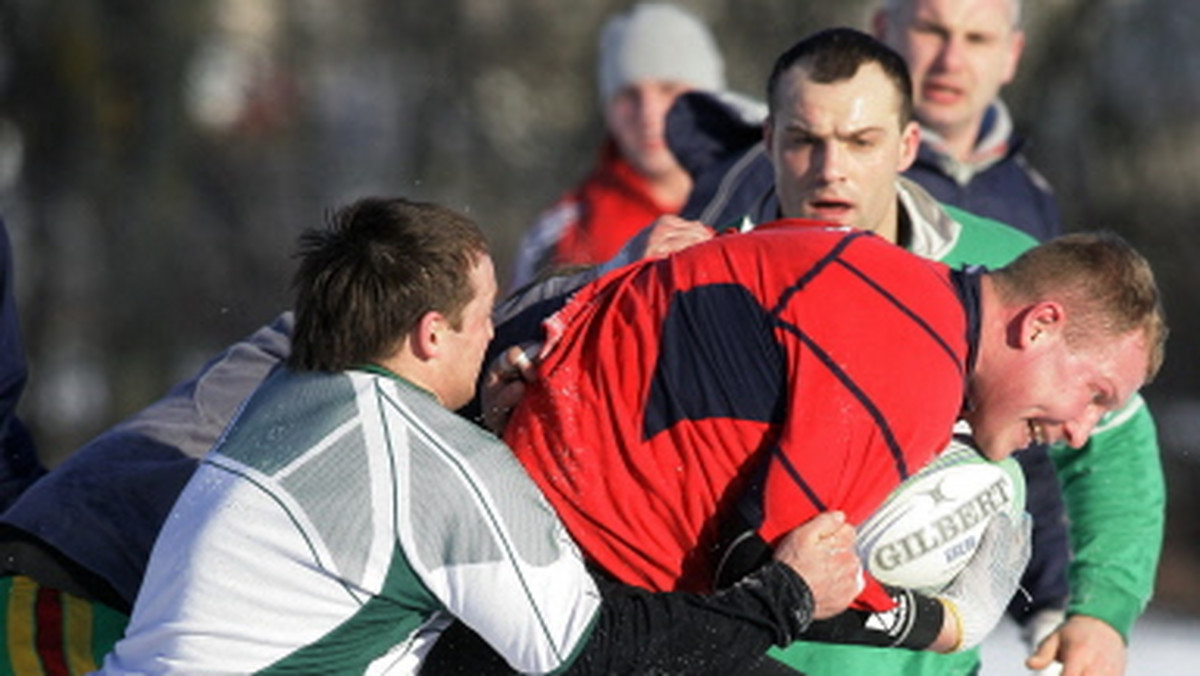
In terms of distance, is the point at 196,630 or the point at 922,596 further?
the point at 922,596

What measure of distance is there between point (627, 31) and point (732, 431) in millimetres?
6010

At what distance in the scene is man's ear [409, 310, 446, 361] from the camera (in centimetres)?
389

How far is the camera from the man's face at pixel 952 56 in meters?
6.76

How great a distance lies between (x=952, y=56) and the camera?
6766 millimetres

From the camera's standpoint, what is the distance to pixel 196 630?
12.4ft

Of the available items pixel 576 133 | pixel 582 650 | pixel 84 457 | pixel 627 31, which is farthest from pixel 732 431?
pixel 576 133

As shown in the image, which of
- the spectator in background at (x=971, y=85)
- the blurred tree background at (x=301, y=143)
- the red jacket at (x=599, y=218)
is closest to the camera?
the spectator in background at (x=971, y=85)

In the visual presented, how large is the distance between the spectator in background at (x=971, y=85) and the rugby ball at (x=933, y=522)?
83.3 inches

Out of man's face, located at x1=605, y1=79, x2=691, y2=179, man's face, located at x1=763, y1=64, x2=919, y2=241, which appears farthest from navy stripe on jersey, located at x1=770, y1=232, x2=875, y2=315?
man's face, located at x1=605, y1=79, x2=691, y2=179

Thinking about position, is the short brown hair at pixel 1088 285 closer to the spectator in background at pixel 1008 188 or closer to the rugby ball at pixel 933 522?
the rugby ball at pixel 933 522

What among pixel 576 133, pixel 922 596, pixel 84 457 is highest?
pixel 84 457

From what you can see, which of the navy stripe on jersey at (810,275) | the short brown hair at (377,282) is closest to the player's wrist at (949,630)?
the navy stripe on jersey at (810,275)

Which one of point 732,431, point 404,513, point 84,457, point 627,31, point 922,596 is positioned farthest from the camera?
point 627,31

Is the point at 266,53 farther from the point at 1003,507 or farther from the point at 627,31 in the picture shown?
the point at 1003,507
